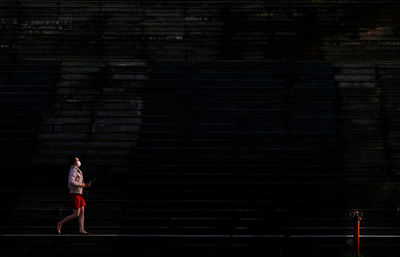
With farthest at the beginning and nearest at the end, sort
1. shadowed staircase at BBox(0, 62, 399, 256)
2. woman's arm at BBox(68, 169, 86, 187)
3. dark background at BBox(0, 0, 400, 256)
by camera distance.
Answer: dark background at BBox(0, 0, 400, 256) < shadowed staircase at BBox(0, 62, 399, 256) < woman's arm at BBox(68, 169, 86, 187)

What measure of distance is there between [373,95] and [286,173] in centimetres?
298

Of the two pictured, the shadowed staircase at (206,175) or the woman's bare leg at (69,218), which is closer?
the woman's bare leg at (69,218)

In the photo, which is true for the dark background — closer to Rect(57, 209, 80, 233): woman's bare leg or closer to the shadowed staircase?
the shadowed staircase

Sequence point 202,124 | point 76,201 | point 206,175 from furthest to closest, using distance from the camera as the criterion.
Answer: point 202,124 < point 206,175 < point 76,201

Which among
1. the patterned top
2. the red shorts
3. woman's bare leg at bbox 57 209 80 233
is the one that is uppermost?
the patterned top

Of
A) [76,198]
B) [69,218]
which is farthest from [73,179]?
[69,218]

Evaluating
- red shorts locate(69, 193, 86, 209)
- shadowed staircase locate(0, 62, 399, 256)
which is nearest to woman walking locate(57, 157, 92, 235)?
red shorts locate(69, 193, 86, 209)

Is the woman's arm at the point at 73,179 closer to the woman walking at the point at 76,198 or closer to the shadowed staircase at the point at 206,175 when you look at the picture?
the woman walking at the point at 76,198

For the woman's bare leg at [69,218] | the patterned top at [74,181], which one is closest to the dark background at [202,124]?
the woman's bare leg at [69,218]

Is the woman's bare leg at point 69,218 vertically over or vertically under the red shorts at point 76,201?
under

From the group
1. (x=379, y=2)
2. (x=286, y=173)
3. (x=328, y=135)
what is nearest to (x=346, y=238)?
(x=286, y=173)

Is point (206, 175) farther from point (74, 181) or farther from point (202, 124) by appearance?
point (74, 181)

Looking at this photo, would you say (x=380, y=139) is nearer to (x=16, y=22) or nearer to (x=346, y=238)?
(x=346, y=238)

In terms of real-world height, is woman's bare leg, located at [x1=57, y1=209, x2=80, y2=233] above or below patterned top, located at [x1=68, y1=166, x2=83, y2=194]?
below
